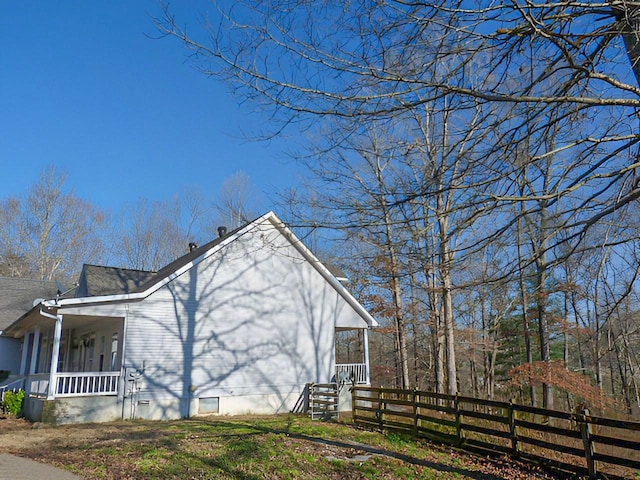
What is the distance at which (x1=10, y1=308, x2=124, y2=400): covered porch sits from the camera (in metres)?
13.2

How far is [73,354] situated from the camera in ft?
65.0

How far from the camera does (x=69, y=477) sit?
6.79m

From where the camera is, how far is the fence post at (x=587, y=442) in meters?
7.37

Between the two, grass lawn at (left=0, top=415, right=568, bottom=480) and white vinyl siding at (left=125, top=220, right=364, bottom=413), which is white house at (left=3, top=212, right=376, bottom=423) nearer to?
white vinyl siding at (left=125, top=220, right=364, bottom=413)

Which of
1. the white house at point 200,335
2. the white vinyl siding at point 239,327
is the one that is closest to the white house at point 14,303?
the white house at point 200,335

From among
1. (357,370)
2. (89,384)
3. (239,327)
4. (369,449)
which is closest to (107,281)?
(89,384)

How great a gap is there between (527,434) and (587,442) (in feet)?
11.4

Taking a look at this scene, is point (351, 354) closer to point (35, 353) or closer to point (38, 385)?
point (35, 353)

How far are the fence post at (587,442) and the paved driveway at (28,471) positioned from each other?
24.4ft

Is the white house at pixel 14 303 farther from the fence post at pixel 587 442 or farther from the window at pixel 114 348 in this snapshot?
the fence post at pixel 587 442

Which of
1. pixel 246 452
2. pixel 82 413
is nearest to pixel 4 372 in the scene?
pixel 82 413

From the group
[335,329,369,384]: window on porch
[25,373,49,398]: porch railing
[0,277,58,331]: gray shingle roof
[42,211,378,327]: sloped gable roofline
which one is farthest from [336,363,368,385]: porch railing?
[0,277,58,331]: gray shingle roof

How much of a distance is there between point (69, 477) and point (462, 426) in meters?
7.08

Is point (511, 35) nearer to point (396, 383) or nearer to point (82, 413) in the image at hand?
point (82, 413)
